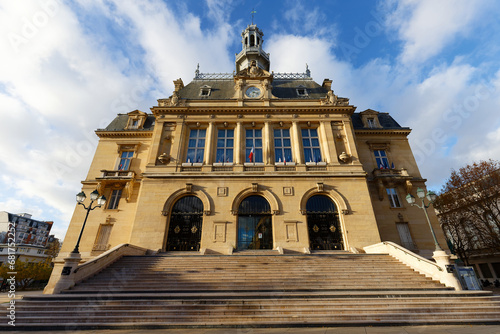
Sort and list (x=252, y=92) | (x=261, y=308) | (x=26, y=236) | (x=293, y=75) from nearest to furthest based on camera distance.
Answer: (x=261, y=308) < (x=252, y=92) < (x=293, y=75) < (x=26, y=236)

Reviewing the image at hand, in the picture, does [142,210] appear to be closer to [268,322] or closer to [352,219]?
[268,322]

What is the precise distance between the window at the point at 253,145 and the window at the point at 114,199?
1317 cm

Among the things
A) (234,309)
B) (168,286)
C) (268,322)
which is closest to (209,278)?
(168,286)

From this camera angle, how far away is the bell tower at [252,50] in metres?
35.4

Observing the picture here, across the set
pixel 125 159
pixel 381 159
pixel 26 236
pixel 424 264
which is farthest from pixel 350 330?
pixel 26 236

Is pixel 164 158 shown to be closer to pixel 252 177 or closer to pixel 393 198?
pixel 252 177

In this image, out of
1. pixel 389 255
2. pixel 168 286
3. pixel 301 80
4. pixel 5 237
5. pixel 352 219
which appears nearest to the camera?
pixel 168 286

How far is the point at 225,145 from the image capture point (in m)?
23.0

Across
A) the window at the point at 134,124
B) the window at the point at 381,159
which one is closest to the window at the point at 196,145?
the window at the point at 134,124

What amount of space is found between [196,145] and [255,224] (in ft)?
33.7

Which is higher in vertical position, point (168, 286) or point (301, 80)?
point (301, 80)

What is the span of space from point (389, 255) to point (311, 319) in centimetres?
1007

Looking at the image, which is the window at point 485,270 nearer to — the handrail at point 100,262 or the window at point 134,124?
the handrail at point 100,262

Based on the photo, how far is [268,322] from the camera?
7.76 metres
